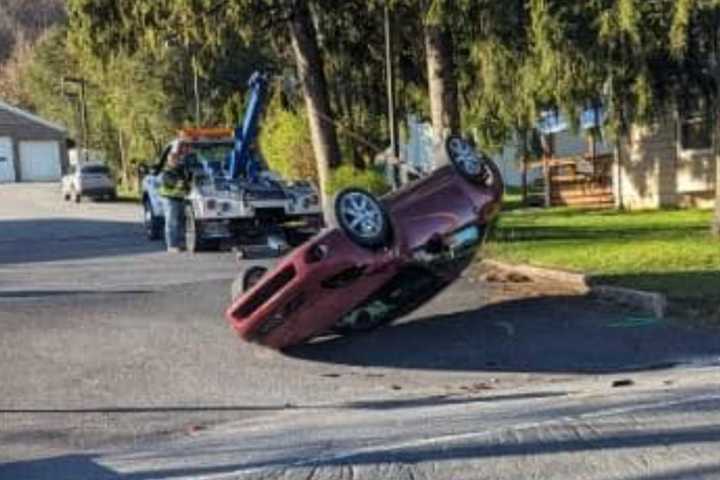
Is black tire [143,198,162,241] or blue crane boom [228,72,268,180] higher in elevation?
blue crane boom [228,72,268,180]

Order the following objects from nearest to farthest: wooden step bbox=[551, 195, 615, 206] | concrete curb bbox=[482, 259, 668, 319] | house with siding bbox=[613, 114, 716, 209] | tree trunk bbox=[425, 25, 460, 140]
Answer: concrete curb bbox=[482, 259, 668, 319]
tree trunk bbox=[425, 25, 460, 140]
house with siding bbox=[613, 114, 716, 209]
wooden step bbox=[551, 195, 615, 206]

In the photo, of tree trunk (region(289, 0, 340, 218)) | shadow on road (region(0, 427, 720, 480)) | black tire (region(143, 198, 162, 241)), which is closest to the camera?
shadow on road (region(0, 427, 720, 480))

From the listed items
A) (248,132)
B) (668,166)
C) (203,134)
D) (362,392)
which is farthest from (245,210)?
(362,392)

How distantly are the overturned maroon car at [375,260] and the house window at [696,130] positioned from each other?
46.7ft

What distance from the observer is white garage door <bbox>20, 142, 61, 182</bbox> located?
268ft

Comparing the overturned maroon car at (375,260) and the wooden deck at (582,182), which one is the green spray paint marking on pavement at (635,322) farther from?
the wooden deck at (582,182)

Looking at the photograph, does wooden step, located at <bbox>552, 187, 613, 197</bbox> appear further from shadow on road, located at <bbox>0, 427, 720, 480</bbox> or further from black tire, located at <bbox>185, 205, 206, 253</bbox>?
shadow on road, located at <bbox>0, 427, 720, 480</bbox>

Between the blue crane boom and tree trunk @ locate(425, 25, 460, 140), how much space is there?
3571 millimetres

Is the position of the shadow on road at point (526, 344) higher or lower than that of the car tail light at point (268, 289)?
lower

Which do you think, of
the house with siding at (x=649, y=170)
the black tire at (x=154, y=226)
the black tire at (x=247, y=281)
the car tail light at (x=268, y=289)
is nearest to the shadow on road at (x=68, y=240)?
the black tire at (x=154, y=226)

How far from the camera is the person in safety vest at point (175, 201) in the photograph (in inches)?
904

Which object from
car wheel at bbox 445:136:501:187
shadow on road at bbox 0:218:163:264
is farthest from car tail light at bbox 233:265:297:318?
shadow on road at bbox 0:218:163:264

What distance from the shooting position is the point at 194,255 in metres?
21.3

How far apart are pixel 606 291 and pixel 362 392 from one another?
4454 millimetres
